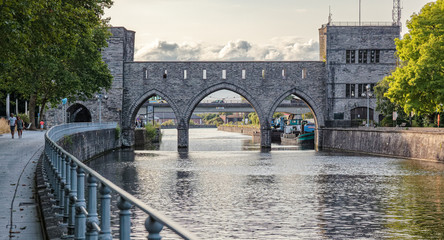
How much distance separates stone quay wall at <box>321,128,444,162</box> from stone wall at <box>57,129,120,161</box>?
1569 centimetres

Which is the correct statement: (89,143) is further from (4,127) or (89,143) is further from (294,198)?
(294,198)

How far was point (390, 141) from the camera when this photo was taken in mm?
33875

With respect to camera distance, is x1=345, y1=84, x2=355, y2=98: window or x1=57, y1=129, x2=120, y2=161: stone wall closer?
x1=57, y1=129, x2=120, y2=161: stone wall

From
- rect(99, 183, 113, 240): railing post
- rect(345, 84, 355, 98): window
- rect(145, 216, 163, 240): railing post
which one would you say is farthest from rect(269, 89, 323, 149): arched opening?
rect(145, 216, 163, 240): railing post

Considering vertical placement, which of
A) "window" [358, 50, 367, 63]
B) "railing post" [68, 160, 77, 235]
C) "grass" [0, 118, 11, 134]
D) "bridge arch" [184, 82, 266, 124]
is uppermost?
"window" [358, 50, 367, 63]

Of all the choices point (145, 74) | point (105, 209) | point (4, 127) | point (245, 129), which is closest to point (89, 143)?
point (4, 127)

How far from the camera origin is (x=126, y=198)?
10.9 ft

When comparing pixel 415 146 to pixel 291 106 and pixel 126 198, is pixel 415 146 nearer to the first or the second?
pixel 126 198

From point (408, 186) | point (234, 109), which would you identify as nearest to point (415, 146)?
point (408, 186)

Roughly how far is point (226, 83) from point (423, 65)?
55.8 ft

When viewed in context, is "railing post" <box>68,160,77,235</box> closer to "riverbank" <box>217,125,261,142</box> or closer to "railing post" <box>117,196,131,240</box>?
"railing post" <box>117,196,131,240</box>

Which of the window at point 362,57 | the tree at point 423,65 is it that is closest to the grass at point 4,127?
the tree at point 423,65

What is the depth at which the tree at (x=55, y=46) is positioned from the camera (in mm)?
13677

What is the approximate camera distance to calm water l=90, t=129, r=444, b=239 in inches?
449
